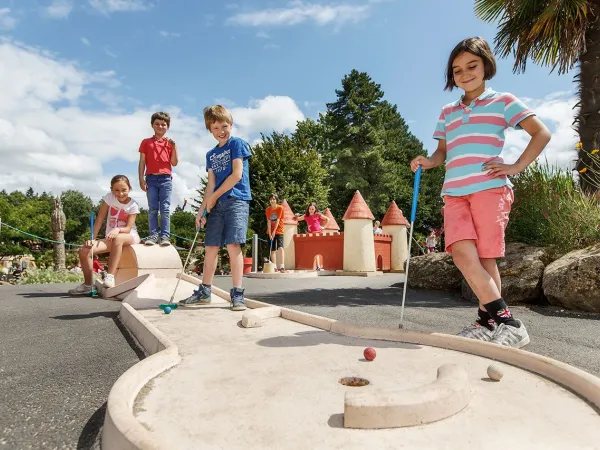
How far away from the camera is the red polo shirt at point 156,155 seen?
604 cm

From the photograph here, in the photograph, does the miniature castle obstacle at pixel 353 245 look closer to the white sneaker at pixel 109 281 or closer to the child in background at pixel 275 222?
the child in background at pixel 275 222

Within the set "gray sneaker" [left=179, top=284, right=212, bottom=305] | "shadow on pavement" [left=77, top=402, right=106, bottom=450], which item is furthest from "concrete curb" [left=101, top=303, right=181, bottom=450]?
"gray sneaker" [left=179, top=284, right=212, bottom=305]

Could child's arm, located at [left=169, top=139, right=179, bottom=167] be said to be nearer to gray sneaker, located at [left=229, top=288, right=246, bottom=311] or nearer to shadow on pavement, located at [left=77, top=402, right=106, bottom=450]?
gray sneaker, located at [left=229, top=288, right=246, bottom=311]

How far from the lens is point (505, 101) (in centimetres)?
289

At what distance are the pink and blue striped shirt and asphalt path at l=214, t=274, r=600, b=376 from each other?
1347 millimetres

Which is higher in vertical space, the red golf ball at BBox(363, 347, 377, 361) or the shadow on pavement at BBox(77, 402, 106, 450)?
the red golf ball at BBox(363, 347, 377, 361)

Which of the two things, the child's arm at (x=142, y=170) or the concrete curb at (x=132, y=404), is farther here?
the child's arm at (x=142, y=170)

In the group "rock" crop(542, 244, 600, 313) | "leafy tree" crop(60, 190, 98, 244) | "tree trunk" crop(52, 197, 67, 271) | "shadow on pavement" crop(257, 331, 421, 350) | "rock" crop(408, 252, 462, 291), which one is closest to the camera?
"shadow on pavement" crop(257, 331, 421, 350)

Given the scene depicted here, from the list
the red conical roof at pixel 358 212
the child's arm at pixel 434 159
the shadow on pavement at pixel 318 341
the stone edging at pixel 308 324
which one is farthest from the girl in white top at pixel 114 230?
the red conical roof at pixel 358 212

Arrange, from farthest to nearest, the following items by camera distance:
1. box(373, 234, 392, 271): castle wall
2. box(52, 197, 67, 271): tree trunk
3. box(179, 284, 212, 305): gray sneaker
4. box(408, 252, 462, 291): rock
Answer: box(373, 234, 392, 271): castle wall < box(52, 197, 67, 271): tree trunk < box(408, 252, 462, 291): rock < box(179, 284, 212, 305): gray sneaker

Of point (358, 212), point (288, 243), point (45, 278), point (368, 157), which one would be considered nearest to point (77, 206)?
point (368, 157)

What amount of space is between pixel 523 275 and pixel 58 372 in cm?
571

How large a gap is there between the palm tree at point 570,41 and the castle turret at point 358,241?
23.5 ft

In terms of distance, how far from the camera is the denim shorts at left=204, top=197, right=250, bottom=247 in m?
4.24
